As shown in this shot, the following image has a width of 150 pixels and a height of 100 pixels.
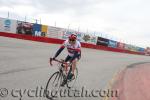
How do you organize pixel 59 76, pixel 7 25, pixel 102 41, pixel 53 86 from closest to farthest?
1. pixel 53 86
2. pixel 59 76
3. pixel 7 25
4. pixel 102 41

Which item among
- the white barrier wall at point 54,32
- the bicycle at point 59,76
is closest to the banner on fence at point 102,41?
the white barrier wall at point 54,32

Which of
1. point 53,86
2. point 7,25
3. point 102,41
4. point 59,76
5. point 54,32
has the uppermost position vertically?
point 7,25

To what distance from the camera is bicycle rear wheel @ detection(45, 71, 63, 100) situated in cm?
1025

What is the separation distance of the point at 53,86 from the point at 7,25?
29354 mm

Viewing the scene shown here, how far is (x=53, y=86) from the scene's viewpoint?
34.3 ft

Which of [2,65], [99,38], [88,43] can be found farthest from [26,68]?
[99,38]

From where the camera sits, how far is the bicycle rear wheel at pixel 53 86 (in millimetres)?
10250

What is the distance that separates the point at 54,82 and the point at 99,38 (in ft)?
140

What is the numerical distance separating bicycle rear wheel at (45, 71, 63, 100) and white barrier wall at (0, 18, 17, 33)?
28.5 m

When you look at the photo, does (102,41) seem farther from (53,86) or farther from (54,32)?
(53,86)

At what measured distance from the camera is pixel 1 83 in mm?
11422

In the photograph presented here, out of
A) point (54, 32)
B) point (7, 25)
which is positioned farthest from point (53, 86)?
point (54, 32)

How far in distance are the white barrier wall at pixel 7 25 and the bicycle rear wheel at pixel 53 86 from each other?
93.6ft

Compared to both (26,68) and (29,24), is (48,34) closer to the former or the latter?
(29,24)
